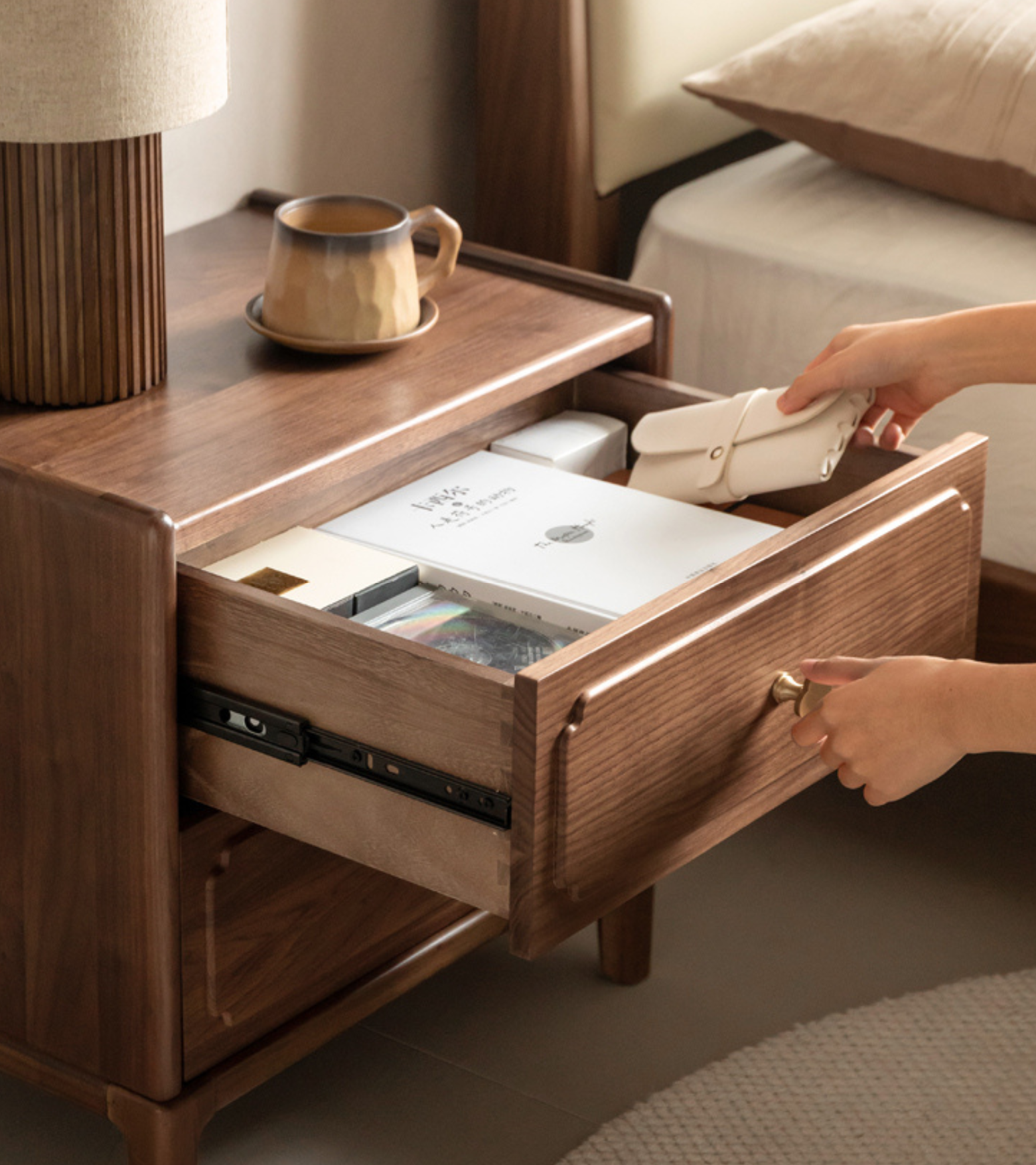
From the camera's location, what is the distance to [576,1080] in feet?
4.15

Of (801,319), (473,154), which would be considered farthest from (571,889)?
(473,154)

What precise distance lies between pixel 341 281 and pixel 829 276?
1.80 ft

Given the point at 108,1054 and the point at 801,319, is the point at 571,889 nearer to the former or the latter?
the point at 108,1054

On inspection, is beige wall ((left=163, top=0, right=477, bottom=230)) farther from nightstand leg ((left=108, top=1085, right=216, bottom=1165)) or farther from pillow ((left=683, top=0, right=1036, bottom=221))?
nightstand leg ((left=108, top=1085, right=216, bottom=1165))

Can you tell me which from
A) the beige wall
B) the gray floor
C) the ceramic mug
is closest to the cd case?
the ceramic mug

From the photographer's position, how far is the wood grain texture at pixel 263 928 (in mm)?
1018

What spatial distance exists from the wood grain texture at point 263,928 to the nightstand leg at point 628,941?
22 centimetres

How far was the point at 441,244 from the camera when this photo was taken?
1218mm

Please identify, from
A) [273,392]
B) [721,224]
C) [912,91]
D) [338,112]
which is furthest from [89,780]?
[912,91]

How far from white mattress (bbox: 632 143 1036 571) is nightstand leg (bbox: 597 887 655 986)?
0.40 m

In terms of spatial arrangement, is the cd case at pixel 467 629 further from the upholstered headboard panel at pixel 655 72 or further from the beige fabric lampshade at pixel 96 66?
the upholstered headboard panel at pixel 655 72

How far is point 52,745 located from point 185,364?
0.91 ft

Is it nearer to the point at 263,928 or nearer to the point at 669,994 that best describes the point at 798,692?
the point at 263,928

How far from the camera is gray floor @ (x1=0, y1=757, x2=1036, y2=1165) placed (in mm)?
1200
